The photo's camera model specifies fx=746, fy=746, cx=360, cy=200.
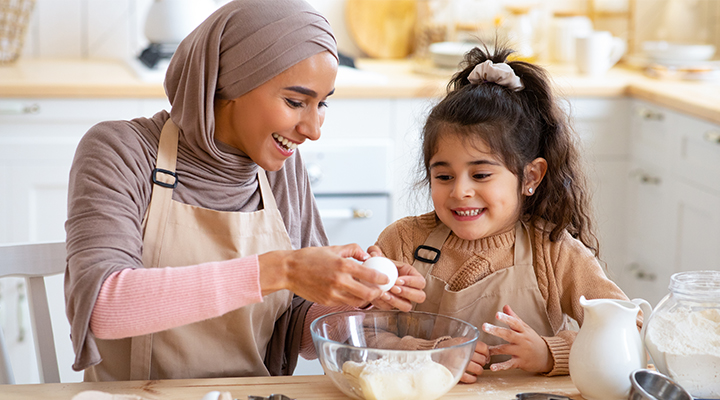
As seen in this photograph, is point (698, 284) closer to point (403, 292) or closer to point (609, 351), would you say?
point (609, 351)

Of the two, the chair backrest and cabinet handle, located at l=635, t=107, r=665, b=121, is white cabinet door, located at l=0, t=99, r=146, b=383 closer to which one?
the chair backrest

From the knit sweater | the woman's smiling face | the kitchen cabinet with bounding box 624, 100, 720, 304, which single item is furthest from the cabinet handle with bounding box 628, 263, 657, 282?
the woman's smiling face

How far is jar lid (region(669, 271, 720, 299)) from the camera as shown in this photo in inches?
38.5

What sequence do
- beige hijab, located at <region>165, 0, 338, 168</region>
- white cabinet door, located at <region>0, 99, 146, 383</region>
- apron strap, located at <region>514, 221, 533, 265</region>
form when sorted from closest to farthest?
beige hijab, located at <region>165, 0, 338, 168</region>, apron strap, located at <region>514, 221, 533, 265</region>, white cabinet door, located at <region>0, 99, 146, 383</region>

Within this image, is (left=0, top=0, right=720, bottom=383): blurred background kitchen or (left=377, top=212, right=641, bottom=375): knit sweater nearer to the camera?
(left=377, top=212, right=641, bottom=375): knit sweater

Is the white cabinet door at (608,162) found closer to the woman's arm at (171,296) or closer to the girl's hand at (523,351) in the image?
the girl's hand at (523,351)

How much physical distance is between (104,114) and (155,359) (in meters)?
1.33

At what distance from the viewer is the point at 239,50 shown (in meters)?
1.23

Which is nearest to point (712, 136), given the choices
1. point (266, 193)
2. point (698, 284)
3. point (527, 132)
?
point (527, 132)

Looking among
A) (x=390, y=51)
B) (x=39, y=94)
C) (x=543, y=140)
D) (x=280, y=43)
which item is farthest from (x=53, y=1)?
(x=543, y=140)

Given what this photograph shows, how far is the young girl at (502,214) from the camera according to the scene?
50.6 inches

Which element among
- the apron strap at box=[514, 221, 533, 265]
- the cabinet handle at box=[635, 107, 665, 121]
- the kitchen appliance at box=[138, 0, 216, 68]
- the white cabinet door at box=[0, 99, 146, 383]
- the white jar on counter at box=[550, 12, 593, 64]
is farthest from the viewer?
the white jar on counter at box=[550, 12, 593, 64]

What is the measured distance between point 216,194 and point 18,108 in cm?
133

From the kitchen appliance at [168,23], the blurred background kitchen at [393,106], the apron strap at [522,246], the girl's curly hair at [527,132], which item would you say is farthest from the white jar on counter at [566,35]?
the apron strap at [522,246]
